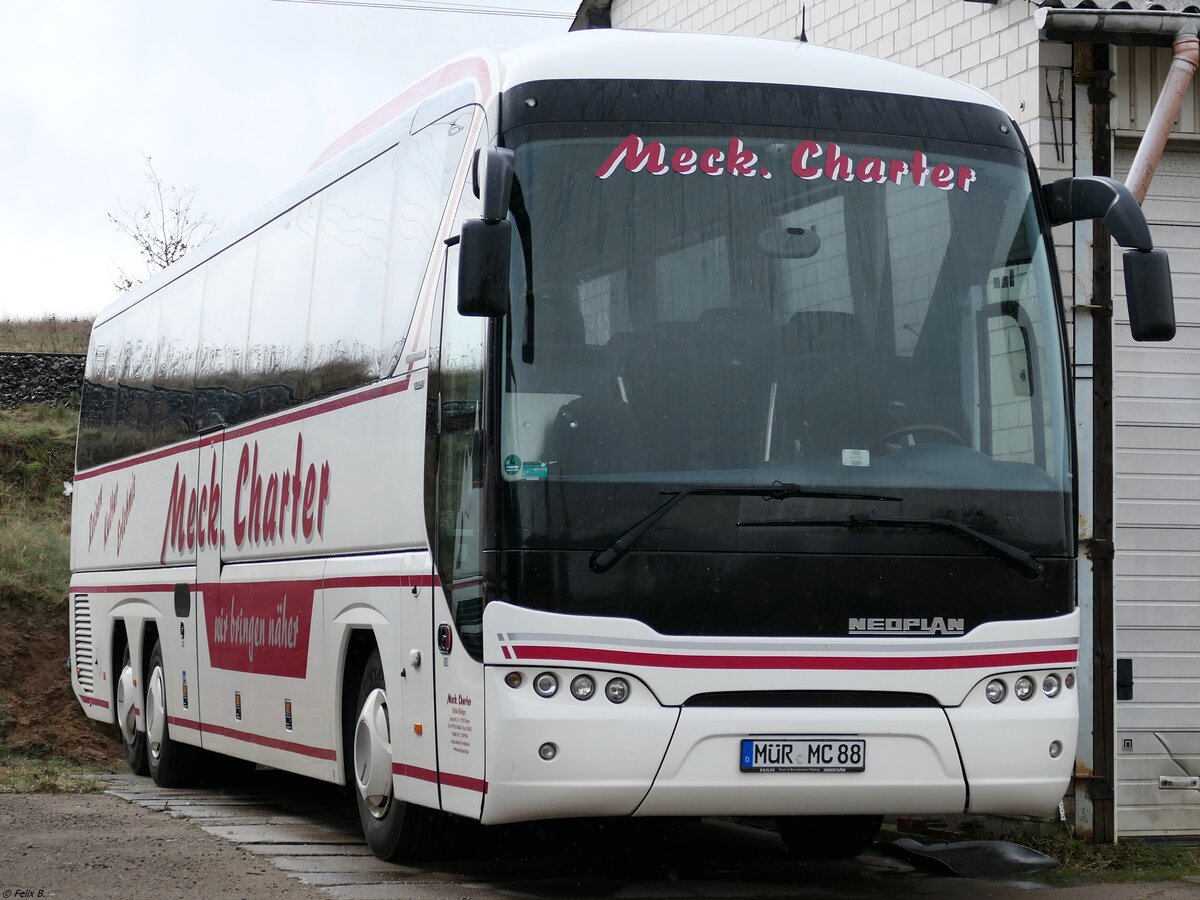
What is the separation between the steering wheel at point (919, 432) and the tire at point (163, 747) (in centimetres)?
772

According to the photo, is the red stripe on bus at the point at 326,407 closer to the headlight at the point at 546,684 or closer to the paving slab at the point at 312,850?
the headlight at the point at 546,684

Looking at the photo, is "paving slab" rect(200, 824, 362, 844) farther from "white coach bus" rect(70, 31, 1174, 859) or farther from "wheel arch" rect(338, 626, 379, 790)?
"white coach bus" rect(70, 31, 1174, 859)

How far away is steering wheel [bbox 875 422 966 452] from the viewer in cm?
781

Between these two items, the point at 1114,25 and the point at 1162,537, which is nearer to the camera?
the point at 1114,25

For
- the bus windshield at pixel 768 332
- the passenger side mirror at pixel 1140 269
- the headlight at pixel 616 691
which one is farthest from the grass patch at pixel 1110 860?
the headlight at pixel 616 691

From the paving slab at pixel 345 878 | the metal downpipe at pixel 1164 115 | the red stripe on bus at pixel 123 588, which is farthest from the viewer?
the red stripe on bus at pixel 123 588

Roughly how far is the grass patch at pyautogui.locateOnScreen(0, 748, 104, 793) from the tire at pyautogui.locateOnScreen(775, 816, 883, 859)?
579cm

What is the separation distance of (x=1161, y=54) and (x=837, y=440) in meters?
4.56

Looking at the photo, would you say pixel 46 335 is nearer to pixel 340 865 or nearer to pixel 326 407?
pixel 326 407

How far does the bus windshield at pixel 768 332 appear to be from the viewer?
7.60m

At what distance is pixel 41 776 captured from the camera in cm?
1483

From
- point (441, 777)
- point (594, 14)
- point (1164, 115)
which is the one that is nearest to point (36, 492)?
point (594, 14)

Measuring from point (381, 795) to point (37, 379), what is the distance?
27158 mm

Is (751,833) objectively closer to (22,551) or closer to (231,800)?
(231,800)
